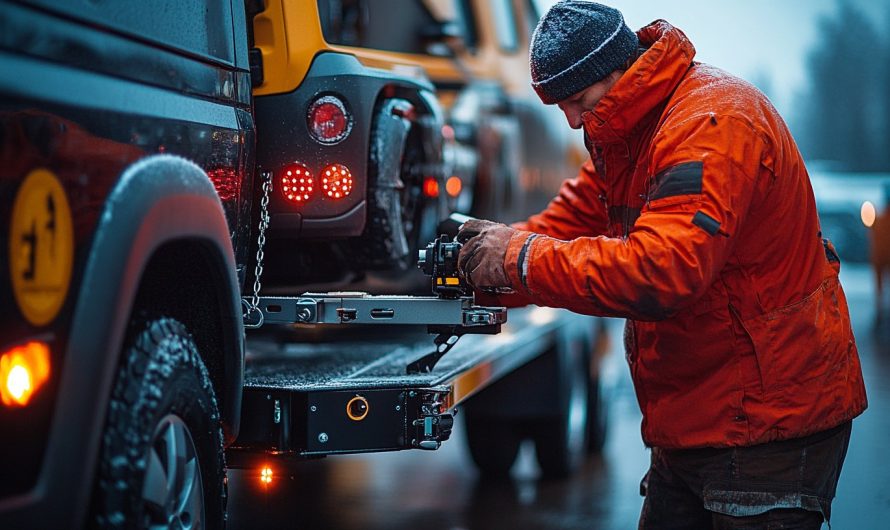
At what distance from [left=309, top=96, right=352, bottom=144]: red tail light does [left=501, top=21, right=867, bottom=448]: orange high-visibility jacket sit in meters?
0.84

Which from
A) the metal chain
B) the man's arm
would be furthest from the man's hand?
the metal chain

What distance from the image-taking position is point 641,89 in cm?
308

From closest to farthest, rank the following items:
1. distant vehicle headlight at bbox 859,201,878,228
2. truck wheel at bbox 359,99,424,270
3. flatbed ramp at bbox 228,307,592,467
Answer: flatbed ramp at bbox 228,307,592,467 → truck wheel at bbox 359,99,424,270 → distant vehicle headlight at bbox 859,201,878,228

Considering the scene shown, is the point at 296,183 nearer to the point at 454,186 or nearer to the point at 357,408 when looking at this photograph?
the point at 357,408

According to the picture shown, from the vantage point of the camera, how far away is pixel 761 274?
3047mm

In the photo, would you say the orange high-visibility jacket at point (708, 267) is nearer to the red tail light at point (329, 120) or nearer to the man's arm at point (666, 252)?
the man's arm at point (666, 252)

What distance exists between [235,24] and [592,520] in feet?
11.1

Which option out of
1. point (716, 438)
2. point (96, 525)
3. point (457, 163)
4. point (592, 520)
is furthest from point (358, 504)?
point (96, 525)

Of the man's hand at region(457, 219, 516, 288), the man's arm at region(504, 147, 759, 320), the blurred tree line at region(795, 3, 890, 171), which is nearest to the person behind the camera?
the man's arm at region(504, 147, 759, 320)

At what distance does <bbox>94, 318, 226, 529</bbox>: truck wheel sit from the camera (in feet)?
7.87

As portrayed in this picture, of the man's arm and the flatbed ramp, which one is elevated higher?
the man's arm

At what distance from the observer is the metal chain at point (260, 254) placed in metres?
3.45

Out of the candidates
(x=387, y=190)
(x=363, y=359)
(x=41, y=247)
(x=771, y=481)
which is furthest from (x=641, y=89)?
(x=363, y=359)

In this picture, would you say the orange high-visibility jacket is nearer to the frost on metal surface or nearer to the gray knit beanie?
the gray knit beanie
